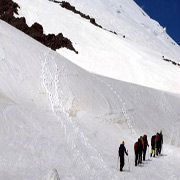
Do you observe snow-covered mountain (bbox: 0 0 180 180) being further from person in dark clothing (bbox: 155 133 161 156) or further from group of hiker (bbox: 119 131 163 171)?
person in dark clothing (bbox: 155 133 161 156)

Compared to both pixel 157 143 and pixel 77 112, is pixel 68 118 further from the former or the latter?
pixel 157 143

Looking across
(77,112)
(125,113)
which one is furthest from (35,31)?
(77,112)

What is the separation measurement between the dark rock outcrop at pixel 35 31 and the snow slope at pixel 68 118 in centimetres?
2185

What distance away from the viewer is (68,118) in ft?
115

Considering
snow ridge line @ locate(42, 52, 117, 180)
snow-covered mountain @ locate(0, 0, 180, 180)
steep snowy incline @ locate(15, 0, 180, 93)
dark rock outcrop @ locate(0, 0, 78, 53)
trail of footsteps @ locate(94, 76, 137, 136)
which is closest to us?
snow ridge line @ locate(42, 52, 117, 180)

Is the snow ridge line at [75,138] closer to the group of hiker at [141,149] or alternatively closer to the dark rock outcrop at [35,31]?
the group of hiker at [141,149]

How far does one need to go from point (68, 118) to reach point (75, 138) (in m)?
4.06

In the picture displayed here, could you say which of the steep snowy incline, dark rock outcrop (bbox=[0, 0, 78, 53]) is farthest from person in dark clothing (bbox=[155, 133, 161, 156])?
dark rock outcrop (bbox=[0, 0, 78, 53])

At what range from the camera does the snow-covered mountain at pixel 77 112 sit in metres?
25.0

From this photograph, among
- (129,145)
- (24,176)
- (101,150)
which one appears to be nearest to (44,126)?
(101,150)

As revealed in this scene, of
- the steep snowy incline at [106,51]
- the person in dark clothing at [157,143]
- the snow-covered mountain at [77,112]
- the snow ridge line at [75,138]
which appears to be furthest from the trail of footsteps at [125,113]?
the steep snowy incline at [106,51]

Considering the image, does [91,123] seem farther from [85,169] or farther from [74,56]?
[74,56]

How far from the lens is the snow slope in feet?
81.0

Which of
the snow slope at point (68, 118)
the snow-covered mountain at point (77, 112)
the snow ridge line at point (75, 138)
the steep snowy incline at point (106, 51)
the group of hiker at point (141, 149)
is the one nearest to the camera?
the snow ridge line at point (75, 138)
